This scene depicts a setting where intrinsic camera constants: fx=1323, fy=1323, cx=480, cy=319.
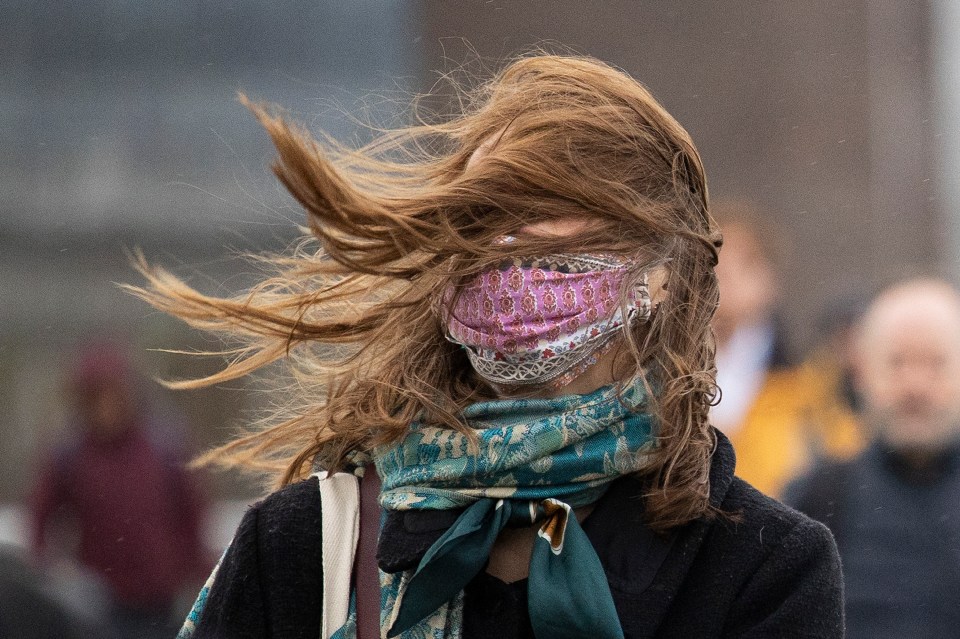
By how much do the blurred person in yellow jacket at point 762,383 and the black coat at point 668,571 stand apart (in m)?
2.24

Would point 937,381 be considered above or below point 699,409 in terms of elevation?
below

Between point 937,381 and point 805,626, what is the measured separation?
247 cm

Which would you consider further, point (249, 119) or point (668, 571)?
point (249, 119)

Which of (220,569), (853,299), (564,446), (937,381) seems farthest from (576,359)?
(853,299)

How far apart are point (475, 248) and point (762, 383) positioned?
283 centimetres

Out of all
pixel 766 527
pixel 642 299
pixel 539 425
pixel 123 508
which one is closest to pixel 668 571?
pixel 766 527

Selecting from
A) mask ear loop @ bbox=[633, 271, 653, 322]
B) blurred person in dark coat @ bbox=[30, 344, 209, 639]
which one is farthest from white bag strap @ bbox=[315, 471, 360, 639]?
blurred person in dark coat @ bbox=[30, 344, 209, 639]

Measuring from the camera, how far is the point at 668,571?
6.64ft

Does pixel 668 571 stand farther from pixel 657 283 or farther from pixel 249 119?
pixel 249 119

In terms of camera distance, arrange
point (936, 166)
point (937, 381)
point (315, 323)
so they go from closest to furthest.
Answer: point (315, 323) → point (937, 381) → point (936, 166)

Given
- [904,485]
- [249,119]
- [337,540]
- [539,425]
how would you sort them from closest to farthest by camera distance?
[539,425], [337,540], [904,485], [249,119]

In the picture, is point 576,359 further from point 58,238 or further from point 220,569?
point 58,238

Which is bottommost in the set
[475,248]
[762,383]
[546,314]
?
[762,383]

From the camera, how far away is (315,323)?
89.4 inches
